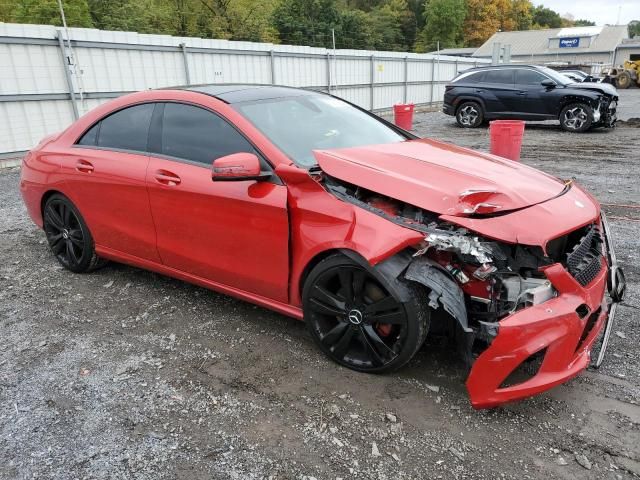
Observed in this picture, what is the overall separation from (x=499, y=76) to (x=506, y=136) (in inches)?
274

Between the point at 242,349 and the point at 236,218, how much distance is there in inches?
32.5

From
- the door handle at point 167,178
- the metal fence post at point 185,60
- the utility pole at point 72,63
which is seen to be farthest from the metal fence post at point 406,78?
the door handle at point 167,178

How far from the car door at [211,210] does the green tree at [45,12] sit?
31.0 metres

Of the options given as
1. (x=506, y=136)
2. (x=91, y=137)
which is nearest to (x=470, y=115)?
(x=506, y=136)

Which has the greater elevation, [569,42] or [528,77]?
[528,77]

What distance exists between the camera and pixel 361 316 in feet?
8.74

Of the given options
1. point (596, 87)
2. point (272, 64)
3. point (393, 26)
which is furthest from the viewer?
point (393, 26)

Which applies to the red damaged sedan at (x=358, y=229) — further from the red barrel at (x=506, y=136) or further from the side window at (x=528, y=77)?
the side window at (x=528, y=77)

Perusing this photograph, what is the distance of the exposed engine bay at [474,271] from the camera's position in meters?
2.31

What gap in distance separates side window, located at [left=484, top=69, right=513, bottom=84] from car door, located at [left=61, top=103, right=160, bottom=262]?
39.2 ft

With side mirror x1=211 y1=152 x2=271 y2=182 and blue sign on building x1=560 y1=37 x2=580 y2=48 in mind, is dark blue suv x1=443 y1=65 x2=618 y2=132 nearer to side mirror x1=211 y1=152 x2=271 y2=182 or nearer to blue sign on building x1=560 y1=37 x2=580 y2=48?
side mirror x1=211 y1=152 x2=271 y2=182

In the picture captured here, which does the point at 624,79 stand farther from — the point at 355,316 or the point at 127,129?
the point at 355,316

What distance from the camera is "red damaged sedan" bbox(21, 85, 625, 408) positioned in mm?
2314

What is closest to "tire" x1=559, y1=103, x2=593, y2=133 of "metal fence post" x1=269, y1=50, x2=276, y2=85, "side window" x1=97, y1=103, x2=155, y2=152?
"metal fence post" x1=269, y1=50, x2=276, y2=85
